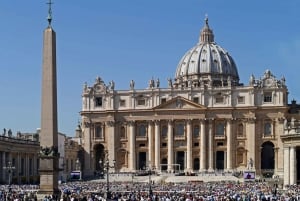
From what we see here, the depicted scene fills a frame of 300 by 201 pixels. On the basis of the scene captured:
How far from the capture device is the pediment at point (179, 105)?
100250 millimetres

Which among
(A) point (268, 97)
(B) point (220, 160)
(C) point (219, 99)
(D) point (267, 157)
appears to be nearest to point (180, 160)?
(B) point (220, 160)

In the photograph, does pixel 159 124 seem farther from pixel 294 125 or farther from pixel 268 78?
pixel 294 125

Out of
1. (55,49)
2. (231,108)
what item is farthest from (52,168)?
(231,108)

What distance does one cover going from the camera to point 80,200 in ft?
113

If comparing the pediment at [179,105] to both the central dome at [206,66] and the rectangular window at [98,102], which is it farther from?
the central dome at [206,66]

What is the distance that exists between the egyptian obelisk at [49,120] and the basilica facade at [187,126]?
66856 mm

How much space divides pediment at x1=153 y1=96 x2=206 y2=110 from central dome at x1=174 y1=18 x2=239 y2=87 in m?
21.5

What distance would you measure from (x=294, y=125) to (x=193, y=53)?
219 feet

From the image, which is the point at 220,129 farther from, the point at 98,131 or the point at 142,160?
the point at 98,131

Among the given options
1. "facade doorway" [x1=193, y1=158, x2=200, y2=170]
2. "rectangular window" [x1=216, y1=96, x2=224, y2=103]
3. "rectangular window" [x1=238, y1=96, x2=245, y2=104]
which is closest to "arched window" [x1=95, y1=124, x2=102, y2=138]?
"facade doorway" [x1=193, y1=158, x2=200, y2=170]

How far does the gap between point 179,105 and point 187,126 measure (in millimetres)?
3266

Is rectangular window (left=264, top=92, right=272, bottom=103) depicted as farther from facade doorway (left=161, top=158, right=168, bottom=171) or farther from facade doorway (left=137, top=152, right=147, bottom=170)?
facade doorway (left=137, top=152, right=147, bottom=170)

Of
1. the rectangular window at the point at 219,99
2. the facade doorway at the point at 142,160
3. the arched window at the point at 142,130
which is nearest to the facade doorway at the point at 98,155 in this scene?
the facade doorway at the point at 142,160

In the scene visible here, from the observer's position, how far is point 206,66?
126062 millimetres
